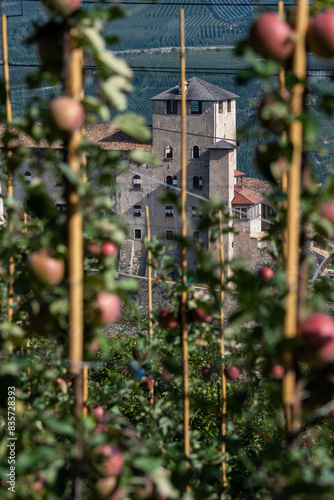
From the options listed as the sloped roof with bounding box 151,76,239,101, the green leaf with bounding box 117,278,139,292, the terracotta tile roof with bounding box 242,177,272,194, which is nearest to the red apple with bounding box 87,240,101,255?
the green leaf with bounding box 117,278,139,292

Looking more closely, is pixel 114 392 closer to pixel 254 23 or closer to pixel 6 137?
pixel 6 137

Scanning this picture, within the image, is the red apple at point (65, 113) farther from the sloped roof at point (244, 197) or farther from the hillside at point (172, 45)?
the hillside at point (172, 45)

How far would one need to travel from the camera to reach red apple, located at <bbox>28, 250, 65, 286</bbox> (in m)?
1.43

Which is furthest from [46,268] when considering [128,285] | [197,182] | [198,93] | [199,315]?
[198,93]

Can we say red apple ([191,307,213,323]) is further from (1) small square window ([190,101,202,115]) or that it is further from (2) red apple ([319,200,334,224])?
(1) small square window ([190,101,202,115])

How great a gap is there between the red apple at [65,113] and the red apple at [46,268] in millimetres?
266

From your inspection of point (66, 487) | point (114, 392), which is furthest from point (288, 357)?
point (114, 392)

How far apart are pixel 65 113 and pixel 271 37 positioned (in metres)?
0.44

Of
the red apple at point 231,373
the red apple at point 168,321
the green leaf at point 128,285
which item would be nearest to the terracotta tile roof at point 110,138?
the red apple at point 231,373

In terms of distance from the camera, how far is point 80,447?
4.37 feet

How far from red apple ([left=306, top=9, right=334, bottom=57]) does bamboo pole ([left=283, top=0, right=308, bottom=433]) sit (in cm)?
2

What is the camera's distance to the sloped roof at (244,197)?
34.1 m

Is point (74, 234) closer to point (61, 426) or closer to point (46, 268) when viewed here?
point (46, 268)

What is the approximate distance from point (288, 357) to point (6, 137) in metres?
0.83
